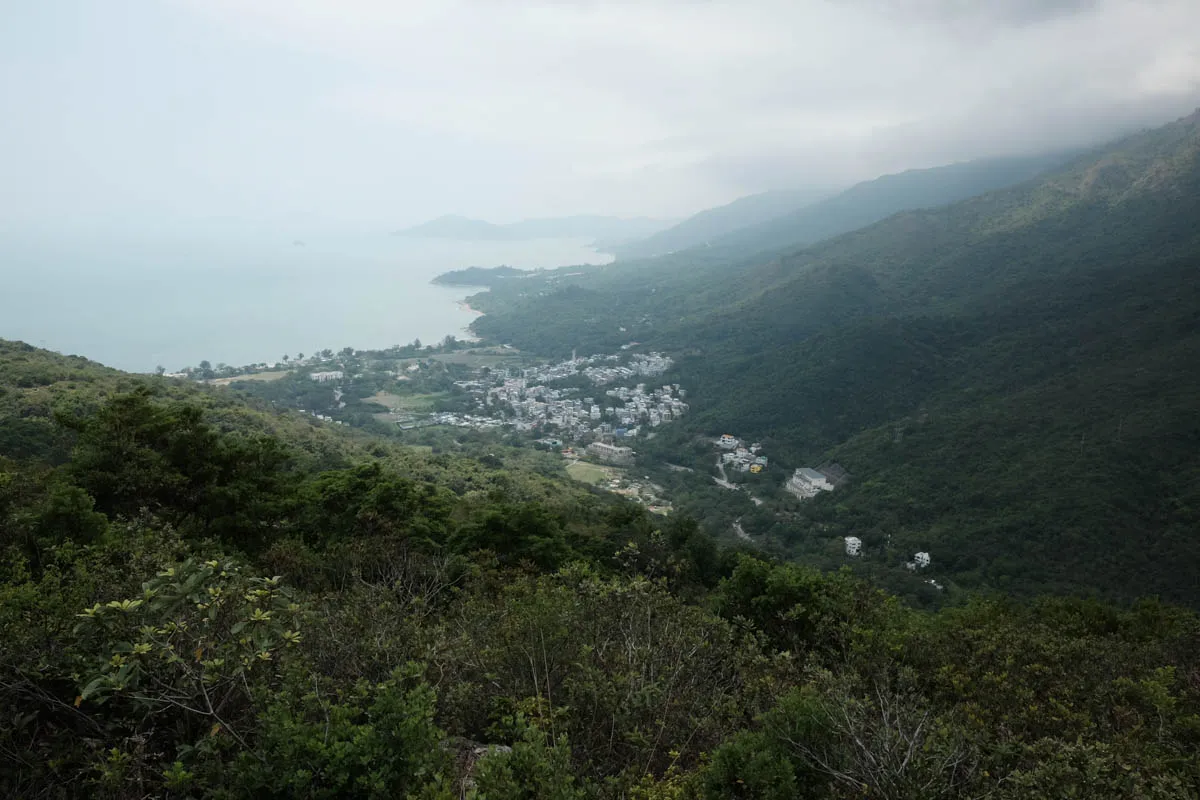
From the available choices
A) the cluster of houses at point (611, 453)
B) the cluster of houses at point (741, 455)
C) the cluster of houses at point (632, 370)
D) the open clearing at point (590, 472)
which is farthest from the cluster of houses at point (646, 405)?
the open clearing at point (590, 472)

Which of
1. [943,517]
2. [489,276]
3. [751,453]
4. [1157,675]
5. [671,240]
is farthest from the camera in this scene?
[671,240]

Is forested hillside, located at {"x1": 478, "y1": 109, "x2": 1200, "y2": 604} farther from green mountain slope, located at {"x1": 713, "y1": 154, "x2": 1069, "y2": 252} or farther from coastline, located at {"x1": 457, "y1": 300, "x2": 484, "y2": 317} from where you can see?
green mountain slope, located at {"x1": 713, "y1": 154, "x2": 1069, "y2": 252}

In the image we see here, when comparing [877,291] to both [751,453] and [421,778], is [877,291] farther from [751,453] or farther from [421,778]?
[421,778]

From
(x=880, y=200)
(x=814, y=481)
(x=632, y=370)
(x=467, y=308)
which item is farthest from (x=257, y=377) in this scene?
(x=880, y=200)

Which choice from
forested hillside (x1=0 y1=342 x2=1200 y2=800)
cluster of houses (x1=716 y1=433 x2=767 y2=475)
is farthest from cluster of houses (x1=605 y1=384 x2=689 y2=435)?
forested hillside (x1=0 y1=342 x2=1200 y2=800)

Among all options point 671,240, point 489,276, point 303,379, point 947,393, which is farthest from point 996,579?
point 671,240
